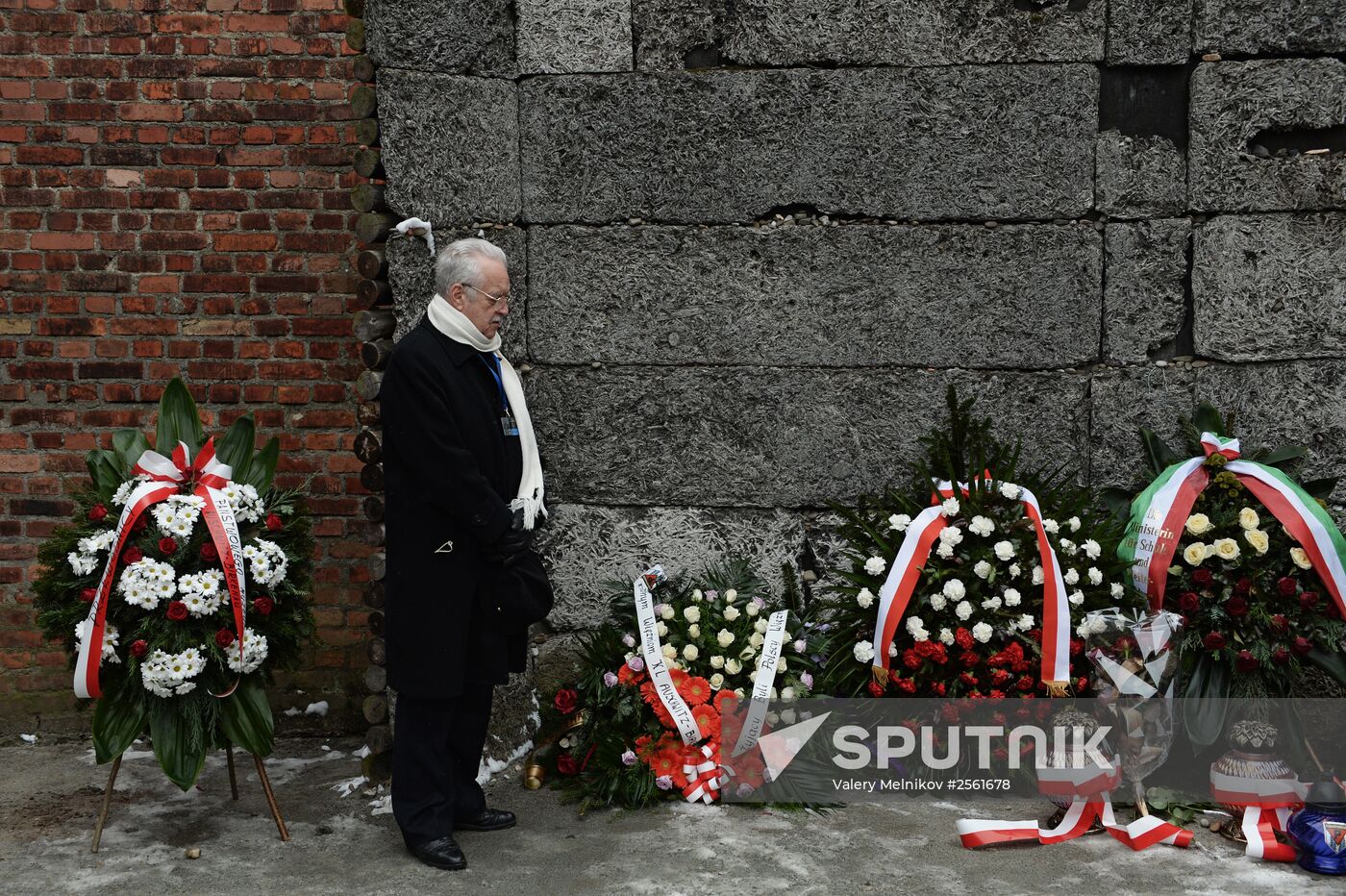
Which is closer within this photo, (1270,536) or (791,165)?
(1270,536)

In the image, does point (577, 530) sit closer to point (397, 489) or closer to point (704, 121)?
point (397, 489)

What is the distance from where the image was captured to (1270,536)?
13.9ft

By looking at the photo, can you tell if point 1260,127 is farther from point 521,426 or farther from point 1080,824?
point 521,426

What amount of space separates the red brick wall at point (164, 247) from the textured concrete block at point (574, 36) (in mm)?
992

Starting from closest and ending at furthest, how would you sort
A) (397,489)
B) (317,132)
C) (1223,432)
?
1. (397,489)
2. (1223,432)
3. (317,132)

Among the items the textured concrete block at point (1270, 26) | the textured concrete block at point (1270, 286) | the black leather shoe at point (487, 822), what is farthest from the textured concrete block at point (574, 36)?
the black leather shoe at point (487, 822)

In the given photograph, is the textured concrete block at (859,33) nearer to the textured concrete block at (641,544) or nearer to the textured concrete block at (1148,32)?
the textured concrete block at (1148,32)

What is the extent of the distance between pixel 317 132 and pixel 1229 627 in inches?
156

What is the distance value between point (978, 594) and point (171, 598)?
2623 mm

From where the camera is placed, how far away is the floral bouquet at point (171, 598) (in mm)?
3975

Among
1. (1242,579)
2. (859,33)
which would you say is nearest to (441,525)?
(859,33)

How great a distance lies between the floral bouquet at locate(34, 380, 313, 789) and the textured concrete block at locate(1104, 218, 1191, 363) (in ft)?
10.1

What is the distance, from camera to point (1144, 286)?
464cm

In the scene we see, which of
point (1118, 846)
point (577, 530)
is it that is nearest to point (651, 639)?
point (577, 530)
